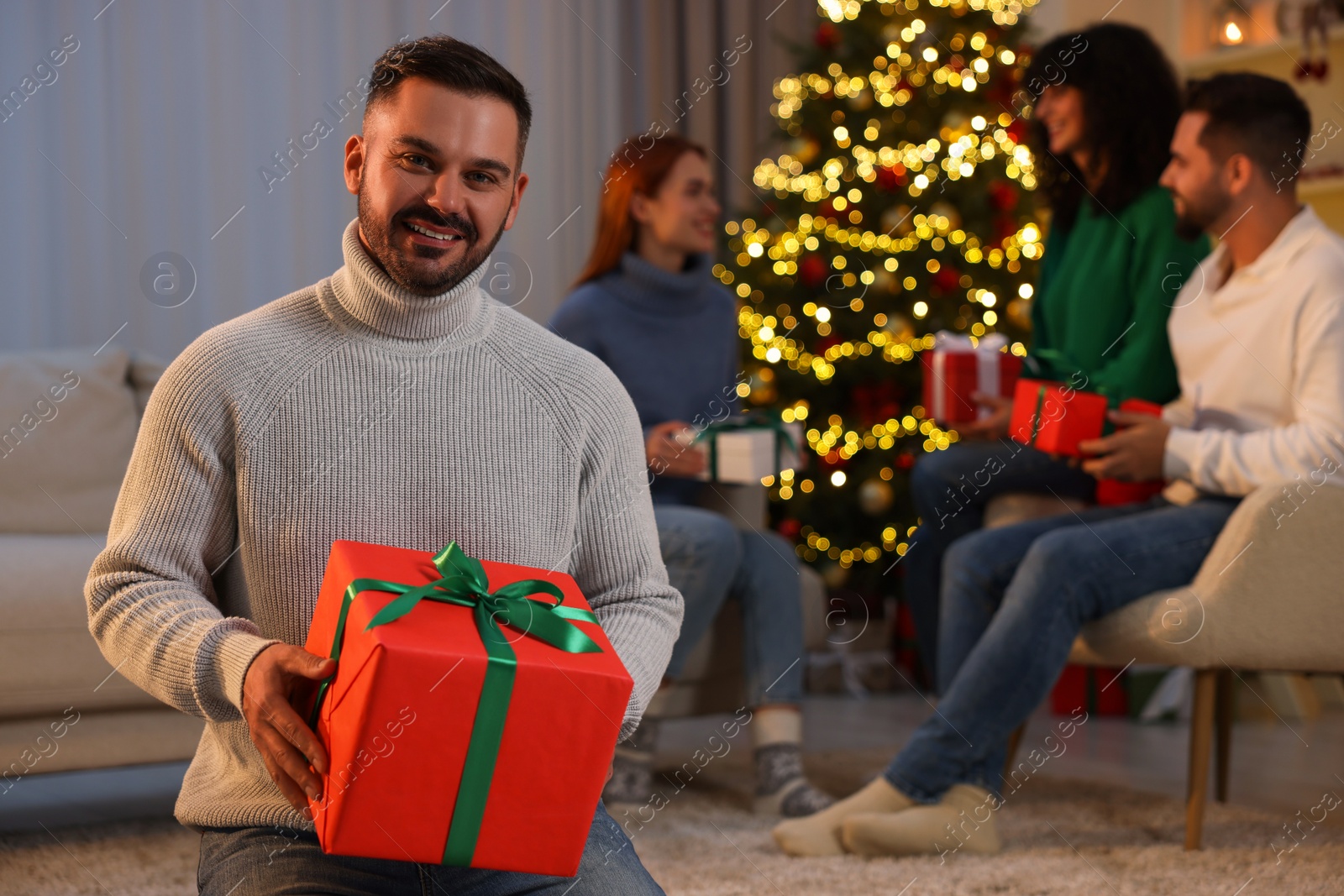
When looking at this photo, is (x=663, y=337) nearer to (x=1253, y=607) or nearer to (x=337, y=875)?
(x=1253, y=607)

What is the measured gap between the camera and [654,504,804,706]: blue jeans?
227cm

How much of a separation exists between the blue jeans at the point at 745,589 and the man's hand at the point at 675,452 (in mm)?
77

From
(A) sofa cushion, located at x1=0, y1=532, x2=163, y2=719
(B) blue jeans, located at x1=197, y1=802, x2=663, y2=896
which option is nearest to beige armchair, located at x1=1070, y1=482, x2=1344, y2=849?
(B) blue jeans, located at x1=197, y1=802, x2=663, y2=896

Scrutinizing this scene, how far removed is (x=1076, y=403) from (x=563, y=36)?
260 centimetres

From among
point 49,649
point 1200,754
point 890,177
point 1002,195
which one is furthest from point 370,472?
point 1002,195

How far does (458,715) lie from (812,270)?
2949 millimetres

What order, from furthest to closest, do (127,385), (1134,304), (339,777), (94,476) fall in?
(127,385)
(94,476)
(1134,304)
(339,777)

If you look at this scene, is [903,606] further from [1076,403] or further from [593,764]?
[593,764]

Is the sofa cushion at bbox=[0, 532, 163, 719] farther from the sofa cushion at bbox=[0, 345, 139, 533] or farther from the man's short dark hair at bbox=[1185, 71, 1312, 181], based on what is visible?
the man's short dark hair at bbox=[1185, 71, 1312, 181]

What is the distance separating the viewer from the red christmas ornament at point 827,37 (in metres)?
3.84

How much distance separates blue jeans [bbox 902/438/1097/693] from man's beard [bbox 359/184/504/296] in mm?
1575

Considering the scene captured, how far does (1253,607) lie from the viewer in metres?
1.94

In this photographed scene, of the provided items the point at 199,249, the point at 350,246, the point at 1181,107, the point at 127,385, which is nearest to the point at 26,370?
the point at 127,385

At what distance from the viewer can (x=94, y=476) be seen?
101 inches
